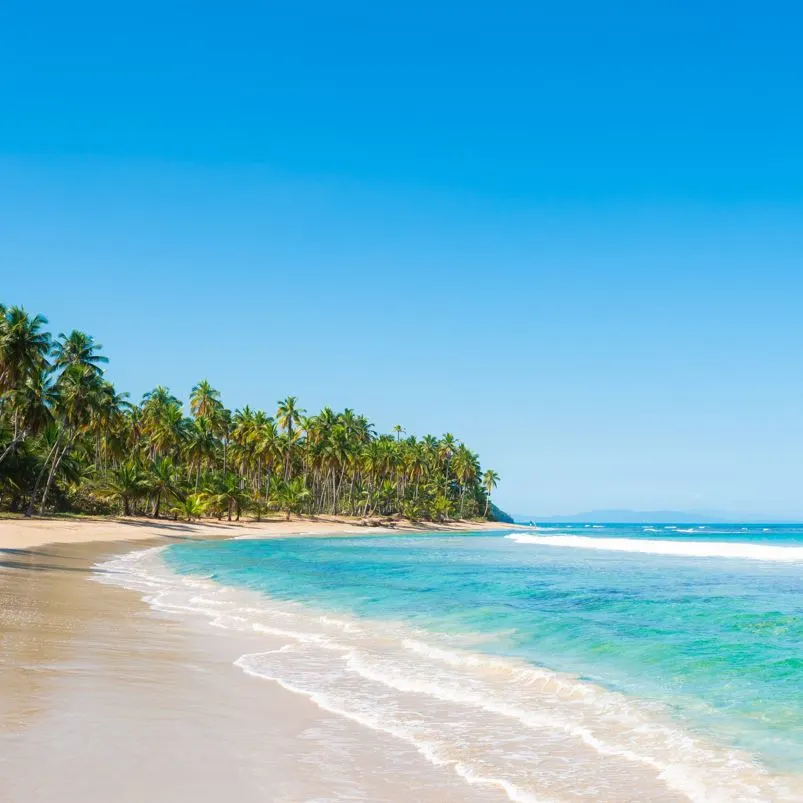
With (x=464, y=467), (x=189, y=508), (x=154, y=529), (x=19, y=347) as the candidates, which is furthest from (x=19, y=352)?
(x=464, y=467)

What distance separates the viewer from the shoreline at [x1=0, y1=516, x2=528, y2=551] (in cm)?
4009

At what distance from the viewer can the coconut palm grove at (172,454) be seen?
2080 inches

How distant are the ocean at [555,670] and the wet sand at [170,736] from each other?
1.77ft

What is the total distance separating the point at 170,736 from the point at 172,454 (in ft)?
271

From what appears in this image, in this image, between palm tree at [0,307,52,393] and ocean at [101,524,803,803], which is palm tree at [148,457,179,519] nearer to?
palm tree at [0,307,52,393]

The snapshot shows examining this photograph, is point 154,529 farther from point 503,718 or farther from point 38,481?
point 503,718

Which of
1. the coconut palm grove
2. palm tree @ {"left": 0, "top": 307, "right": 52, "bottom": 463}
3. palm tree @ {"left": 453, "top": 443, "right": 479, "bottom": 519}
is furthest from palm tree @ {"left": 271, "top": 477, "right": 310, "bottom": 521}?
palm tree @ {"left": 453, "top": 443, "right": 479, "bottom": 519}

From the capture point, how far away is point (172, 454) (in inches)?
3378

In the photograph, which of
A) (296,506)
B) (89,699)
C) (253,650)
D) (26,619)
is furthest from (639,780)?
(296,506)

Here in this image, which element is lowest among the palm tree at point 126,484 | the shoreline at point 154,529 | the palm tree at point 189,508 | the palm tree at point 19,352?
the shoreline at point 154,529

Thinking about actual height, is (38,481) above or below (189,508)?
above

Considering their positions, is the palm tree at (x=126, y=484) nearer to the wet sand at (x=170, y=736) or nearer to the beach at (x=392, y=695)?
the beach at (x=392, y=695)

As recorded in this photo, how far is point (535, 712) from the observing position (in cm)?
877

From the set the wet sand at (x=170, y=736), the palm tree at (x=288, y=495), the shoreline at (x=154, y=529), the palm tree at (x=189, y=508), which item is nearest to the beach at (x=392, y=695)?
the wet sand at (x=170, y=736)
